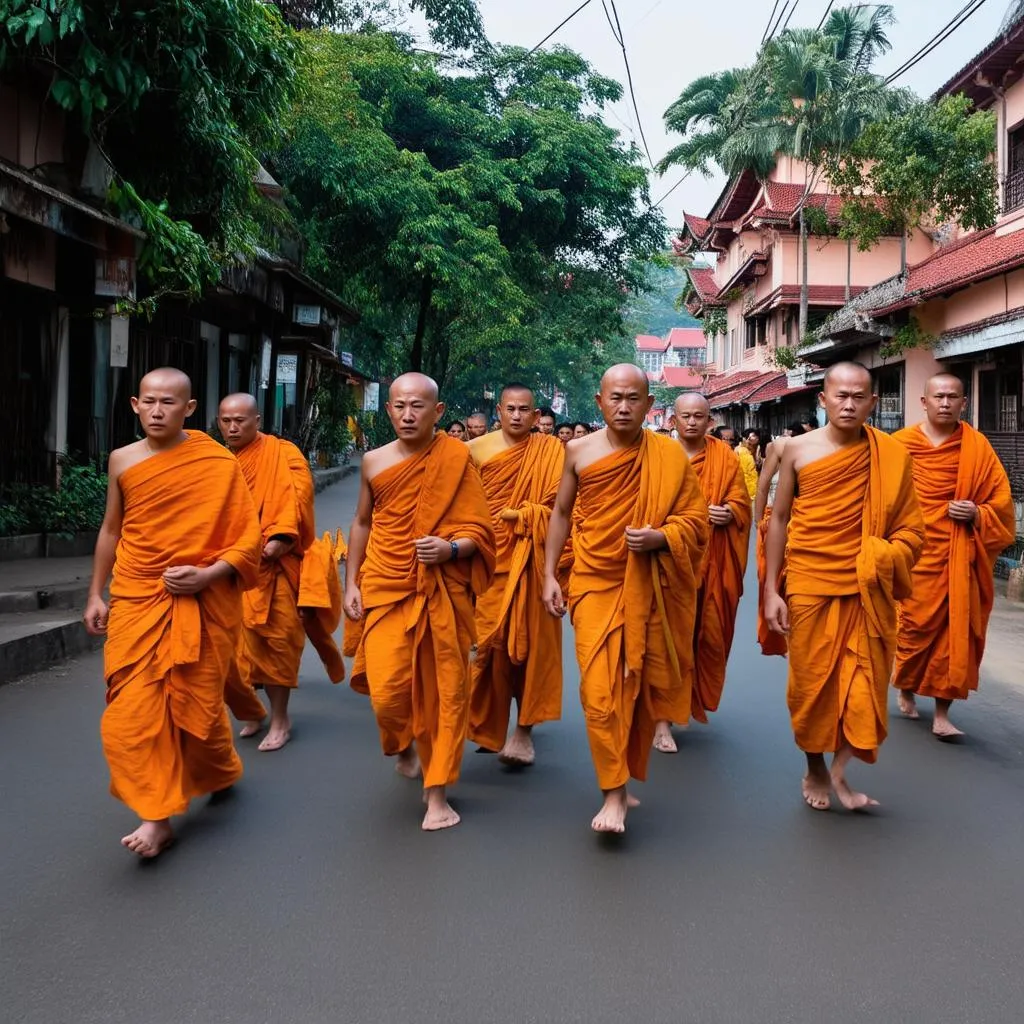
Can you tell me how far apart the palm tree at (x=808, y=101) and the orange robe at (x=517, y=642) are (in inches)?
846

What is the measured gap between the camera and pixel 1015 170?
17469mm

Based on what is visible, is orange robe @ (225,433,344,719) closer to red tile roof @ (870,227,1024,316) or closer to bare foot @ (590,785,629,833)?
bare foot @ (590,785,629,833)

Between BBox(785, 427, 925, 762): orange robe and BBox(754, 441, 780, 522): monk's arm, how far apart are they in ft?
1.03

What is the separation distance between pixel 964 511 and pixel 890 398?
16.3m

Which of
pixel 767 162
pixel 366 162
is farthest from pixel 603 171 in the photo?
pixel 366 162

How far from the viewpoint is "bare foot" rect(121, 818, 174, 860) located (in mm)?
3881

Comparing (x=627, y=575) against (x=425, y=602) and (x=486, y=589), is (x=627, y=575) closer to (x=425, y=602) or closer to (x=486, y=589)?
(x=486, y=589)

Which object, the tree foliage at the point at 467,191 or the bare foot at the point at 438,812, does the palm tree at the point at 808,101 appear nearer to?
the tree foliage at the point at 467,191

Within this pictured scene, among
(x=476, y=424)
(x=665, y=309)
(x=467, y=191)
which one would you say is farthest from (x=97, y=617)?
(x=665, y=309)

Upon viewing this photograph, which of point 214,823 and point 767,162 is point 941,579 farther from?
point 767,162

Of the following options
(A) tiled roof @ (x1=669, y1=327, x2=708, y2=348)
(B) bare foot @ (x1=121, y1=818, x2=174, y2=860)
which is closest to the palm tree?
(B) bare foot @ (x1=121, y1=818, x2=174, y2=860)

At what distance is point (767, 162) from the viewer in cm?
2858

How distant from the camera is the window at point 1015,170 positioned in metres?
17.2

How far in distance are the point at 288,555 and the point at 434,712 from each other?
1735 mm
